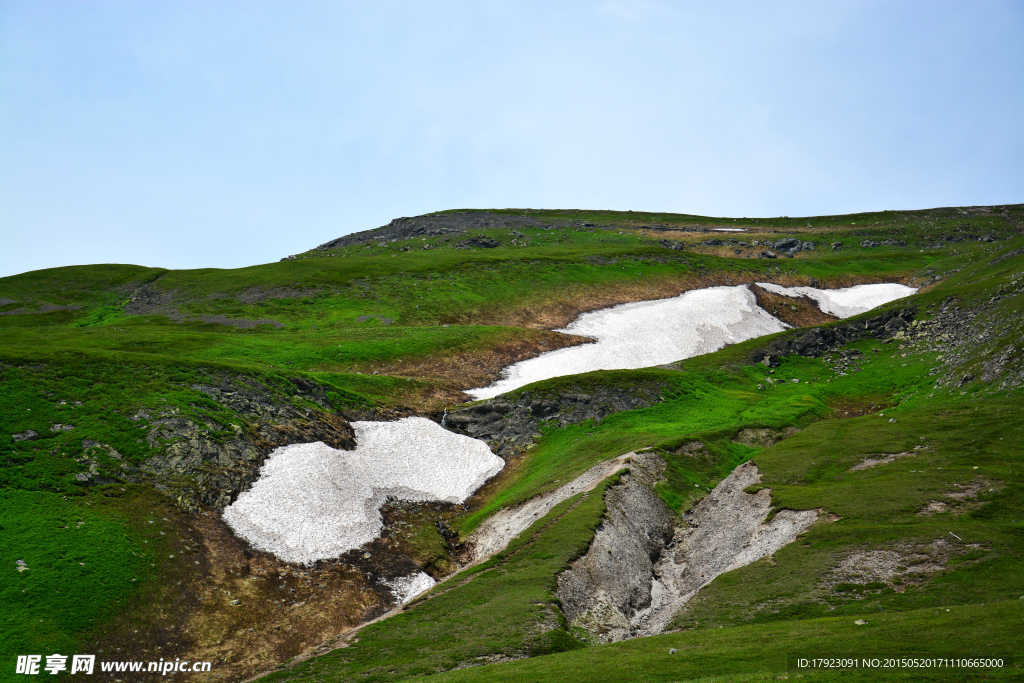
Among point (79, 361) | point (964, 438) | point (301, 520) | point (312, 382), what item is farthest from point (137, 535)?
point (964, 438)

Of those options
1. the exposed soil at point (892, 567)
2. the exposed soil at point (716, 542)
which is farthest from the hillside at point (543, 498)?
the exposed soil at point (716, 542)

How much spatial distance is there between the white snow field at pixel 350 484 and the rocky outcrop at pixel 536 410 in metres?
2.12

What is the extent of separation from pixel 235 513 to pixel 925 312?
7352 centimetres

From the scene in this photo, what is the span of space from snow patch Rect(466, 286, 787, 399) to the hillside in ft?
11.2

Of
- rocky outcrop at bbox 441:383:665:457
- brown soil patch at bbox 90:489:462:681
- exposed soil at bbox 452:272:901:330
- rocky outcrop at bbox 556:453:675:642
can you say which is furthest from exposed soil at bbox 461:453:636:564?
exposed soil at bbox 452:272:901:330

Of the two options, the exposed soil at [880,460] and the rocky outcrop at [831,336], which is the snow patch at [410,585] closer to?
the exposed soil at [880,460]

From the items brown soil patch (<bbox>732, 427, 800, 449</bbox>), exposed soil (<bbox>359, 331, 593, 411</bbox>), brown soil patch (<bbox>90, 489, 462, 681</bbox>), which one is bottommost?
brown soil patch (<bbox>90, 489, 462, 681</bbox>)

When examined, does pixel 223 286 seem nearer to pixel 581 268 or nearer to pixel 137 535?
pixel 581 268

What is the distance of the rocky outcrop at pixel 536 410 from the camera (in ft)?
190

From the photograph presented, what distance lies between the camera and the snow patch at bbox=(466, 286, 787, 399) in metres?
75.0

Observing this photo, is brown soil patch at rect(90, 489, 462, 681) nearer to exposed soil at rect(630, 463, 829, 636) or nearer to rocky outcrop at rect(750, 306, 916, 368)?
exposed soil at rect(630, 463, 829, 636)

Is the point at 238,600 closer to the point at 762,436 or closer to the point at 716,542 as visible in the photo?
the point at 716,542

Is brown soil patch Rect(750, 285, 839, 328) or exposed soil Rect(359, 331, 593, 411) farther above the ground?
brown soil patch Rect(750, 285, 839, 328)

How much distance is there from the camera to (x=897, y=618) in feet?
69.7
